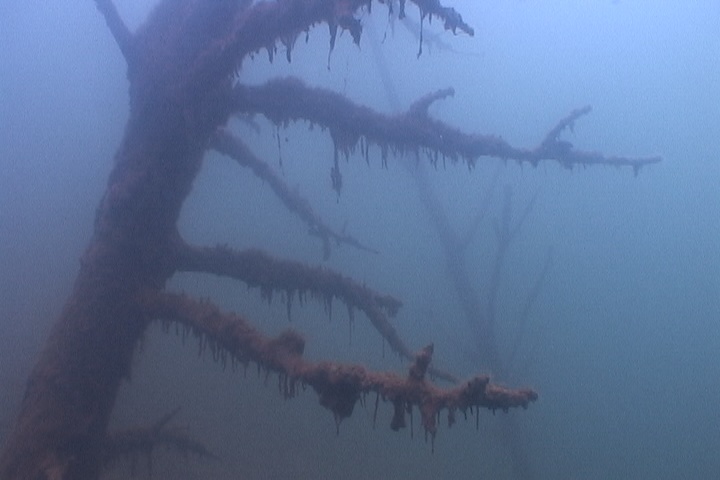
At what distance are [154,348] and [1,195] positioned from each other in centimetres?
1067

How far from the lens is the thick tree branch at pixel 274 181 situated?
Result: 5.56 metres

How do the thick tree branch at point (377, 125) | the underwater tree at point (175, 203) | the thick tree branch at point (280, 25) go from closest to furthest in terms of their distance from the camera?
the thick tree branch at point (280, 25), the underwater tree at point (175, 203), the thick tree branch at point (377, 125)

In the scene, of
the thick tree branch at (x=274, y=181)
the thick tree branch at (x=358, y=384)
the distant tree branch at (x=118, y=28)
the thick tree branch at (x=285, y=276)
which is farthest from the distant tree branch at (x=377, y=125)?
the thick tree branch at (x=358, y=384)

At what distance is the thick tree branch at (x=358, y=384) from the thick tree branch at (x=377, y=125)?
5.30 ft

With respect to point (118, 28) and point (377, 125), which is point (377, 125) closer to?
point (377, 125)

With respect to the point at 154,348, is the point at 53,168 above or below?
above

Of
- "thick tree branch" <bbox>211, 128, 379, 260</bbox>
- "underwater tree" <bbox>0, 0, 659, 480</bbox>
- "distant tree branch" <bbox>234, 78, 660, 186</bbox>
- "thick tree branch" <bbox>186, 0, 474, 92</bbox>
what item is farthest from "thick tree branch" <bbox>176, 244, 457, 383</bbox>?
"thick tree branch" <bbox>186, 0, 474, 92</bbox>

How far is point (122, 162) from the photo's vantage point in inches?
185

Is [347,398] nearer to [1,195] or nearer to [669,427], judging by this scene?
[1,195]

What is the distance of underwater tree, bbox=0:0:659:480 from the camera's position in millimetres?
3877

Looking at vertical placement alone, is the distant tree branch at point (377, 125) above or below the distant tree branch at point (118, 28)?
below

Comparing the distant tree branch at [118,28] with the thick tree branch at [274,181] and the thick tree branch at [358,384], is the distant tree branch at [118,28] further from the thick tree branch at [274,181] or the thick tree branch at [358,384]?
the thick tree branch at [358,384]

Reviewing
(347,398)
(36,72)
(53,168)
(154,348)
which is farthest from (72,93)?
(347,398)

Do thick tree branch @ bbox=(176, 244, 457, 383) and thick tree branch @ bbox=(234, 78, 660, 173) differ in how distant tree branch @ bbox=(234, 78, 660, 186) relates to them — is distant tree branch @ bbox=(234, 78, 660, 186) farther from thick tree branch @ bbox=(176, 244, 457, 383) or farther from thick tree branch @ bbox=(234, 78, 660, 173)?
thick tree branch @ bbox=(176, 244, 457, 383)
